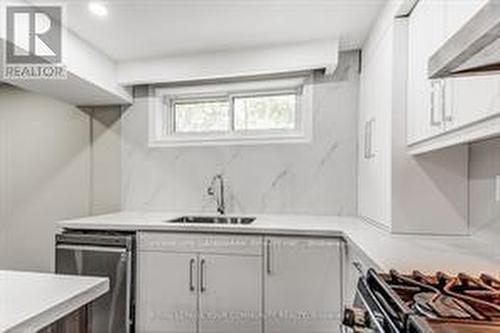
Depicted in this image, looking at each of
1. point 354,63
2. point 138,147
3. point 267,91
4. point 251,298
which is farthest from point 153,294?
point 354,63

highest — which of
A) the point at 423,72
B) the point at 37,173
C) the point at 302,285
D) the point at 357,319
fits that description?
the point at 423,72

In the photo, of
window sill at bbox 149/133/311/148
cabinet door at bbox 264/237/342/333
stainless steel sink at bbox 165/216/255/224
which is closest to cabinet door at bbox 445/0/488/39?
cabinet door at bbox 264/237/342/333

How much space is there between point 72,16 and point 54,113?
1.64 meters

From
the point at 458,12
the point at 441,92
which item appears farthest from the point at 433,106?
the point at 458,12

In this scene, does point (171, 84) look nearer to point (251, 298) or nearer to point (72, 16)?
point (72, 16)

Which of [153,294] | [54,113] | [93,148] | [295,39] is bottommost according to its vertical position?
[153,294]

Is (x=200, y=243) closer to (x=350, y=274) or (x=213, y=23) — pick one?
(x=350, y=274)

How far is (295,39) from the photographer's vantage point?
270cm

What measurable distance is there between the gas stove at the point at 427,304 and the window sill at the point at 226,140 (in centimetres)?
190

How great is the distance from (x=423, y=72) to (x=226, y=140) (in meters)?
1.85

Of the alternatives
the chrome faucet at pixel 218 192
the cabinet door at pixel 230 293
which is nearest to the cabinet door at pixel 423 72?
the cabinet door at pixel 230 293

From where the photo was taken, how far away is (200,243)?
2.46 m

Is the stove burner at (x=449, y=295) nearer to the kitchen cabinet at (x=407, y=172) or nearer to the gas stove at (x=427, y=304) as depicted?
the gas stove at (x=427, y=304)

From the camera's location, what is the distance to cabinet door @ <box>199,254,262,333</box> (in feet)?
7.79
